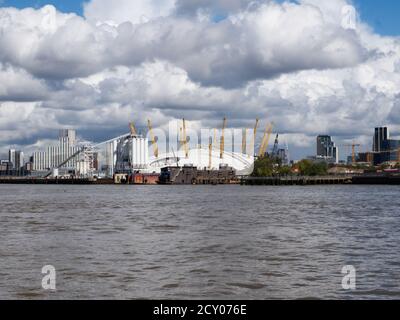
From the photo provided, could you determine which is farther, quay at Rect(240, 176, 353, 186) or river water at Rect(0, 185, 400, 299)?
quay at Rect(240, 176, 353, 186)

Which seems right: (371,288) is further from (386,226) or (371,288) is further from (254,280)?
(386,226)

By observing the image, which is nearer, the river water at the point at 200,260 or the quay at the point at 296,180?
the river water at the point at 200,260

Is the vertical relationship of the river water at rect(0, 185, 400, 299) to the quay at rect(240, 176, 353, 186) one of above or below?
below

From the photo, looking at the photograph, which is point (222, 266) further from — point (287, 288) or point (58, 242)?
point (58, 242)

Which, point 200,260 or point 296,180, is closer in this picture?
point 200,260

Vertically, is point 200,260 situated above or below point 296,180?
below

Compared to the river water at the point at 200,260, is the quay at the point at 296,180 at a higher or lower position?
higher
